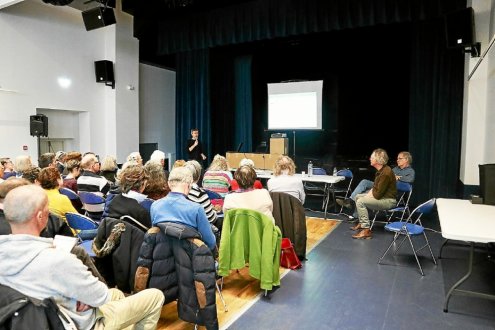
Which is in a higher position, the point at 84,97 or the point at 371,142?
the point at 84,97

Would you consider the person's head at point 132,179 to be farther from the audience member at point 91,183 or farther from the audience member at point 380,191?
the audience member at point 380,191

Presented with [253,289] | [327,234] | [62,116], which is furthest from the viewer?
[62,116]

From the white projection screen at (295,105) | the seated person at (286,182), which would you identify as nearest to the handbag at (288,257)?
the seated person at (286,182)

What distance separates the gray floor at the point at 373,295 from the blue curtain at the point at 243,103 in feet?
18.4

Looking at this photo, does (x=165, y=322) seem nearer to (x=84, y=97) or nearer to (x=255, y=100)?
(x=84, y=97)

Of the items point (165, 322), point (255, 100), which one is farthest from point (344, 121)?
point (165, 322)

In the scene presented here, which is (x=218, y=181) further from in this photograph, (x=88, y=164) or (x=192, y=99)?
(x=192, y=99)

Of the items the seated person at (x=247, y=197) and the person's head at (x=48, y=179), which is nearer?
the person's head at (x=48, y=179)

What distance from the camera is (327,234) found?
522 centimetres

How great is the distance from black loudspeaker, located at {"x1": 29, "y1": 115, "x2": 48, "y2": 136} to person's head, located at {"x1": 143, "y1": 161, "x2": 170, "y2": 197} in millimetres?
4966

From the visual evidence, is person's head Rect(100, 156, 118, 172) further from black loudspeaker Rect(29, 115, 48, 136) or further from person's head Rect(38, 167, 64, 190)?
black loudspeaker Rect(29, 115, 48, 136)

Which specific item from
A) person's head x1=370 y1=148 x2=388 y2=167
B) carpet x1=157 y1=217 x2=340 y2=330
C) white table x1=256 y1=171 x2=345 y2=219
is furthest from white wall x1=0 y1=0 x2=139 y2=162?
person's head x1=370 y1=148 x2=388 y2=167

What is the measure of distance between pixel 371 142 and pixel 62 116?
6965mm

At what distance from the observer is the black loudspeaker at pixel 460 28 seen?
5312 millimetres
